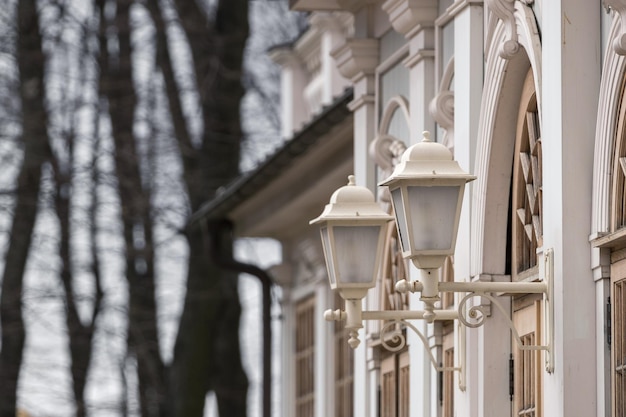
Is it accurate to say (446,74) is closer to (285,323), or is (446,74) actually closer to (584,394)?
(584,394)

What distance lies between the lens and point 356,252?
8742mm

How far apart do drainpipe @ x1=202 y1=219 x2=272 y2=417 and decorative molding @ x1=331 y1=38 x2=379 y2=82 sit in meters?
5.26

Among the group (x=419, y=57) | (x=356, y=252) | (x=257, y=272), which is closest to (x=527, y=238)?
(x=356, y=252)

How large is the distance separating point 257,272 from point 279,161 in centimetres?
255

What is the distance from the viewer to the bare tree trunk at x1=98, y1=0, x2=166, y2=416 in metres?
21.5

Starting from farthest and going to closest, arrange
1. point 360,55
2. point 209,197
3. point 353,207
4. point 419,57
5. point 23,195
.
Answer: point 23,195 < point 209,197 < point 360,55 < point 419,57 < point 353,207

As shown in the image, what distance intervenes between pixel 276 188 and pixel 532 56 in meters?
7.79

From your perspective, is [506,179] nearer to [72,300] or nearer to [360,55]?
[360,55]

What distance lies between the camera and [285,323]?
17.6 meters

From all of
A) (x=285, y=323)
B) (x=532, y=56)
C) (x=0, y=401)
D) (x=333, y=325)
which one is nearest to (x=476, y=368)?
Result: (x=532, y=56)

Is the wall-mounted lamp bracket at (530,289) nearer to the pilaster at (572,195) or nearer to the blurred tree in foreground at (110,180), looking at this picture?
the pilaster at (572,195)

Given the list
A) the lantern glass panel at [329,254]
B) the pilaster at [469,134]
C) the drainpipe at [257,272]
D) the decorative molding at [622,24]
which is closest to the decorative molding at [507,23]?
the pilaster at [469,134]

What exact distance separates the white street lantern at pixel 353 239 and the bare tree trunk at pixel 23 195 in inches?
499

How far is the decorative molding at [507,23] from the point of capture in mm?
8516
